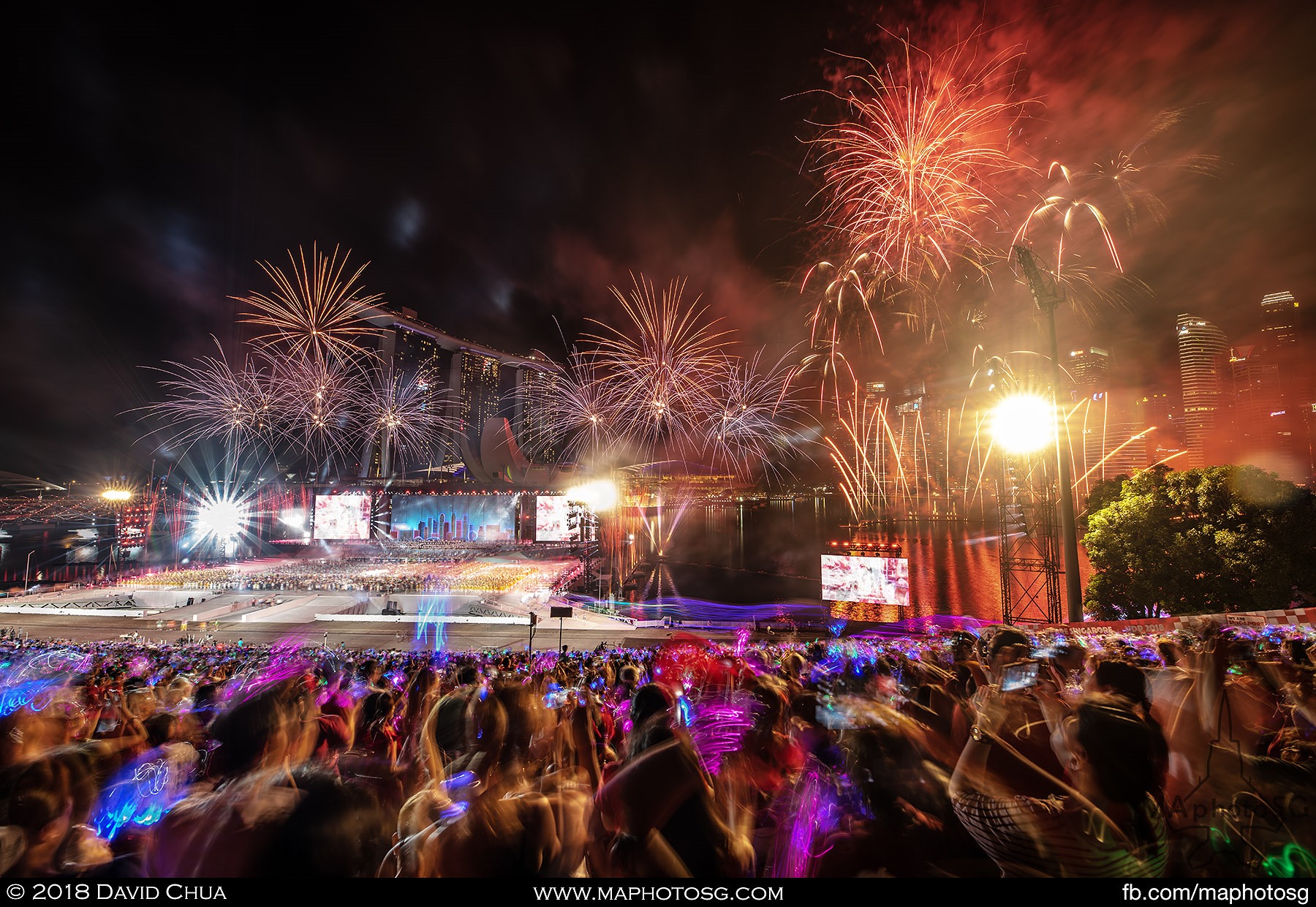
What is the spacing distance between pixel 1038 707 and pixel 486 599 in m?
24.8

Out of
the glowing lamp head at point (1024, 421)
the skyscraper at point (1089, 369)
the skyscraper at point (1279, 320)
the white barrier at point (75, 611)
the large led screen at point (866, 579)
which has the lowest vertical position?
the white barrier at point (75, 611)

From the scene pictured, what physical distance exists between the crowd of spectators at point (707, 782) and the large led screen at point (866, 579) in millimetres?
14309

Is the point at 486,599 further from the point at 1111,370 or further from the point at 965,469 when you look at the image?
the point at 965,469

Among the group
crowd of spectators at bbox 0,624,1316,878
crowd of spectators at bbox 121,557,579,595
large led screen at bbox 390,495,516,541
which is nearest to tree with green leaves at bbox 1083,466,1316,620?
crowd of spectators at bbox 0,624,1316,878

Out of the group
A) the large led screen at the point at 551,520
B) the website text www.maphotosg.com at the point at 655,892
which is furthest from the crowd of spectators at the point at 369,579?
the website text www.maphotosg.com at the point at 655,892

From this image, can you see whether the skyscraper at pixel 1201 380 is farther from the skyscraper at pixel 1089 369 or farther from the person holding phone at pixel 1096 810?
the person holding phone at pixel 1096 810

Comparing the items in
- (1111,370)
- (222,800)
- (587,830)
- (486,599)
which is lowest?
(486,599)

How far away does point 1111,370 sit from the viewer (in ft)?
102

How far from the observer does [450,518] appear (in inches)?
1778

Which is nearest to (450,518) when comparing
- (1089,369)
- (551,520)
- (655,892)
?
(551,520)

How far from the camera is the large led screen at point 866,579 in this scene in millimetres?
17781

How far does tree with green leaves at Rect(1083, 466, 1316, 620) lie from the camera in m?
12.0

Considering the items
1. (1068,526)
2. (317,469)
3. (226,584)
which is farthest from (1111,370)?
(317,469)

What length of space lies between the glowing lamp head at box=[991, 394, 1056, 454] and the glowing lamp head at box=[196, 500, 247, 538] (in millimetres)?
56107
